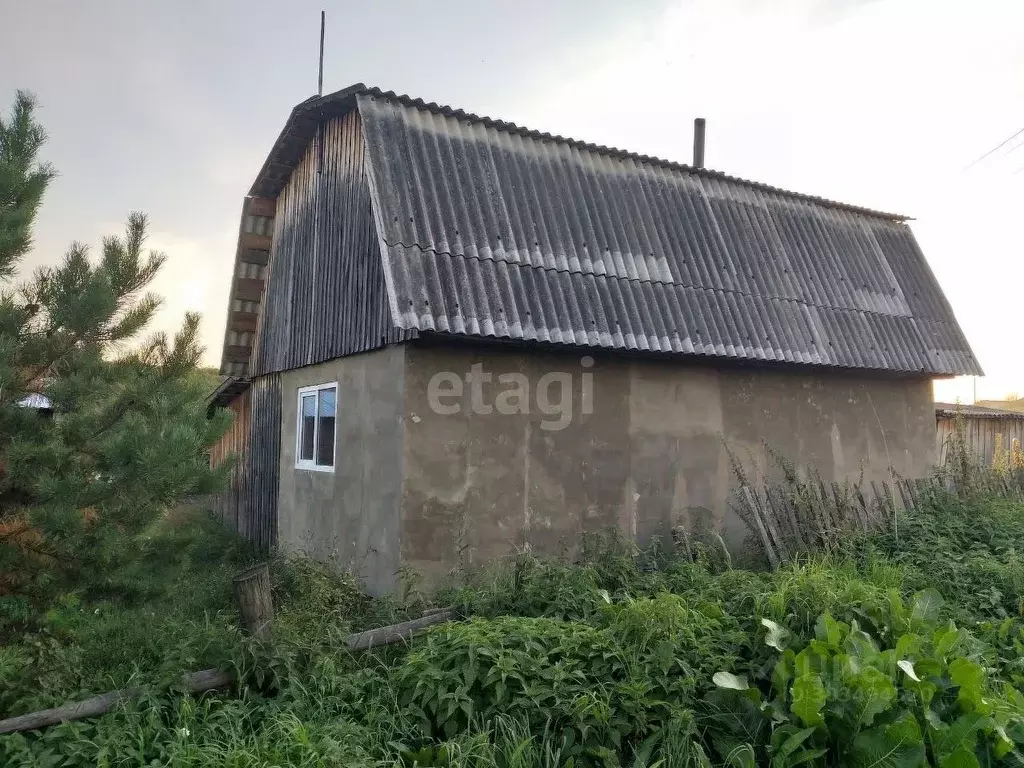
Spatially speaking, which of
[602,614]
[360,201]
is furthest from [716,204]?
[602,614]

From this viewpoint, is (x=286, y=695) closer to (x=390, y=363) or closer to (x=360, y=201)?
(x=390, y=363)

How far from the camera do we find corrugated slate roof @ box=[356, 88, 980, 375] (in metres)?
7.91

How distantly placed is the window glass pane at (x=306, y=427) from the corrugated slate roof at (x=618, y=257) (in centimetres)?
360

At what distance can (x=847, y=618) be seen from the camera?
207 inches

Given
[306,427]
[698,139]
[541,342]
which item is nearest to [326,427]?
[306,427]

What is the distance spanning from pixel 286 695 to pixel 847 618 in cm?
378

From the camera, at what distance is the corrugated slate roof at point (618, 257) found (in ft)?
25.9

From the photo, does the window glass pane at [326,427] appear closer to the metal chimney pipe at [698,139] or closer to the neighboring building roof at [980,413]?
the metal chimney pipe at [698,139]

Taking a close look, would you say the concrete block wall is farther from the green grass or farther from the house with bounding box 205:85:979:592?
the green grass

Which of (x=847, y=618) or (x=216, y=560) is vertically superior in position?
→ (x=847, y=618)

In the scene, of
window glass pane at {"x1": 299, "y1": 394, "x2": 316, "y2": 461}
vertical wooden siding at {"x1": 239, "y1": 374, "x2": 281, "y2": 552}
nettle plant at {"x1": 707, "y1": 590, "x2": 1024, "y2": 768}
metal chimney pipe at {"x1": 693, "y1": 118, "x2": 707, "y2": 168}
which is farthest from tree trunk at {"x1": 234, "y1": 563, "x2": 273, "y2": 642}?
metal chimney pipe at {"x1": 693, "y1": 118, "x2": 707, "y2": 168}

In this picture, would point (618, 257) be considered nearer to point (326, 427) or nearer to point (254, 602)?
point (326, 427)

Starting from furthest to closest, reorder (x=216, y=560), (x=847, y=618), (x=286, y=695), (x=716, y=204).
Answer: (x=216, y=560) < (x=716, y=204) < (x=847, y=618) < (x=286, y=695)

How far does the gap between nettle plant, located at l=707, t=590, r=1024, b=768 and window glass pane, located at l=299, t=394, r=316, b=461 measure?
7.15 m
